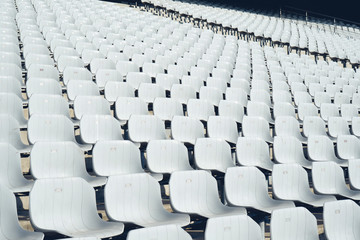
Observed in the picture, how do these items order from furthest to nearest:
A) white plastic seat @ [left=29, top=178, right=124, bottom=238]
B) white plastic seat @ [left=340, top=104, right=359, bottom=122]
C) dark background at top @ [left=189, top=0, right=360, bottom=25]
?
dark background at top @ [left=189, top=0, right=360, bottom=25], white plastic seat @ [left=340, top=104, right=359, bottom=122], white plastic seat @ [left=29, top=178, right=124, bottom=238]

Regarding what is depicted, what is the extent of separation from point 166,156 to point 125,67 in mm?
2080

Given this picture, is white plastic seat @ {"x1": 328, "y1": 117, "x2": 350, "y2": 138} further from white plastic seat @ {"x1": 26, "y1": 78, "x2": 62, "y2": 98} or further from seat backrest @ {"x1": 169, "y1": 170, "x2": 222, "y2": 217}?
white plastic seat @ {"x1": 26, "y1": 78, "x2": 62, "y2": 98}

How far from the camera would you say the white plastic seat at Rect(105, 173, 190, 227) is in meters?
2.08

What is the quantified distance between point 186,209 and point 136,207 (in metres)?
0.31

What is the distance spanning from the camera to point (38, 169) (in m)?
2.29

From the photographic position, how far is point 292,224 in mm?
1996

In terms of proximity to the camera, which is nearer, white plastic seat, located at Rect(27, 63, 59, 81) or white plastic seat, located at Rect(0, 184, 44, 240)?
white plastic seat, located at Rect(0, 184, 44, 240)

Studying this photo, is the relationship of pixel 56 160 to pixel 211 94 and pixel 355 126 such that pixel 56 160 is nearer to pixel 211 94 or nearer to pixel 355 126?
pixel 211 94

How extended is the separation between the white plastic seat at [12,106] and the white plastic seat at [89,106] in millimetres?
431

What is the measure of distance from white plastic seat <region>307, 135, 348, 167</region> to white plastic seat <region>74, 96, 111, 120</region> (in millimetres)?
1849

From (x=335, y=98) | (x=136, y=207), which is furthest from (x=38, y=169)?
(x=335, y=98)

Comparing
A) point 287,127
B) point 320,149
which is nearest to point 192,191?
point 320,149

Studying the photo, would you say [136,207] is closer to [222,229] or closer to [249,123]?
[222,229]

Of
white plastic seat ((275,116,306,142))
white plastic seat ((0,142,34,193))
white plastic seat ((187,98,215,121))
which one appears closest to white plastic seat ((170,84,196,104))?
white plastic seat ((187,98,215,121))
